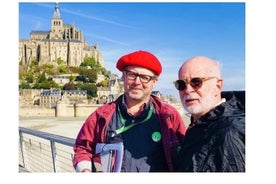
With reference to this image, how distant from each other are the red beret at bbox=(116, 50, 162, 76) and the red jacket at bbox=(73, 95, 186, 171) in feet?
0.51

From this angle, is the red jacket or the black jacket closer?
the black jacket

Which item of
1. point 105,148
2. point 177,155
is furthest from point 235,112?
point 105,148

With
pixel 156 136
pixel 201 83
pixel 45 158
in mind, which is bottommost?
pixel 45 158

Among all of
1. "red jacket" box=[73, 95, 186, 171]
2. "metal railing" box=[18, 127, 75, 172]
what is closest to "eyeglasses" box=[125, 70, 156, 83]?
"red jacket" box=[73, 95, 186, 171]

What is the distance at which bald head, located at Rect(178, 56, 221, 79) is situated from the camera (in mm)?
1698

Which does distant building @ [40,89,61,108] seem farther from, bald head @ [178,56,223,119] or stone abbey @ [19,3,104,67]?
bald head @ [178,56,223,119]

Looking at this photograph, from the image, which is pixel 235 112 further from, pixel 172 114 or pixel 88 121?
pixel 88 121

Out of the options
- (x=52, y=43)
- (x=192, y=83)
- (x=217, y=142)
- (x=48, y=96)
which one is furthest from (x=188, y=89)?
(x=52, y=43)

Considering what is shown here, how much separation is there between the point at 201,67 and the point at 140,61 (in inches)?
13.8

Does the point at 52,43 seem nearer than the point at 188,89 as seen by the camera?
No

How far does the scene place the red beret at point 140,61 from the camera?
1940mm

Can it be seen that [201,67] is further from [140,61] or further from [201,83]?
[140,61]

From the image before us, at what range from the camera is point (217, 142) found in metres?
1.56
